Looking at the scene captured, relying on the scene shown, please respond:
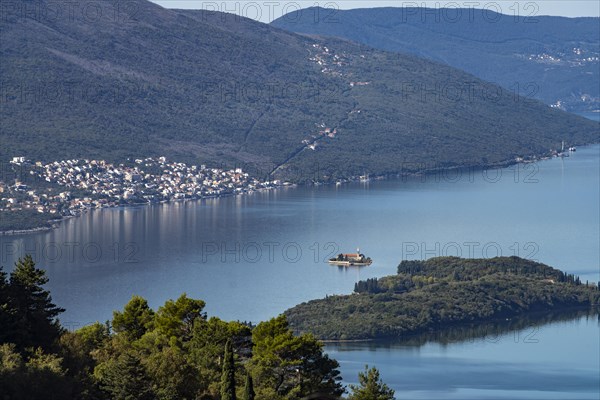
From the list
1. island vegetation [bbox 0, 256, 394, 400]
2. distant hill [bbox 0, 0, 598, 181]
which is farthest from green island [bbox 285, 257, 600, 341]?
distant hill [bbox 0, 0, 598, 181]

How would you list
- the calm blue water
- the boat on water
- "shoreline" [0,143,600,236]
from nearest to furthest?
the calm blue water
the boat on water
"shoreline" [0,143,600,236]

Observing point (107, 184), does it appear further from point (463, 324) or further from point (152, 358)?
point (152, 358)

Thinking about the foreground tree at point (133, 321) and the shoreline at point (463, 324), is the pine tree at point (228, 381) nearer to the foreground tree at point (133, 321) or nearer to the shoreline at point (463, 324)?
the foreground tree at point (133, 321)

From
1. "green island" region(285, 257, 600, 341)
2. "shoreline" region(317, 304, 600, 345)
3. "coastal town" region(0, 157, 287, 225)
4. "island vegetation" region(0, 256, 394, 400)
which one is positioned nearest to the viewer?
"island vegetation" region(0, 256, 394, 400)

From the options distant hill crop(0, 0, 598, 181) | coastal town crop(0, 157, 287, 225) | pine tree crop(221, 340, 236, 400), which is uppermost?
distant hill crop(0, 0, 598, 181)

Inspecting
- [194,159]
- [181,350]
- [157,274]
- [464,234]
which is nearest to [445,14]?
[194,159]

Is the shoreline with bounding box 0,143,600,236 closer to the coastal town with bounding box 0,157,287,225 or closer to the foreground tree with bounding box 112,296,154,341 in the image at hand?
the coastal town with bounding box 0,157,287,225

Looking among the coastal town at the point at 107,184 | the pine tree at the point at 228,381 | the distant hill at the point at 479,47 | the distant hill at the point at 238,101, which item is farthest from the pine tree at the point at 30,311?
the distant hill at the point at 479,47
